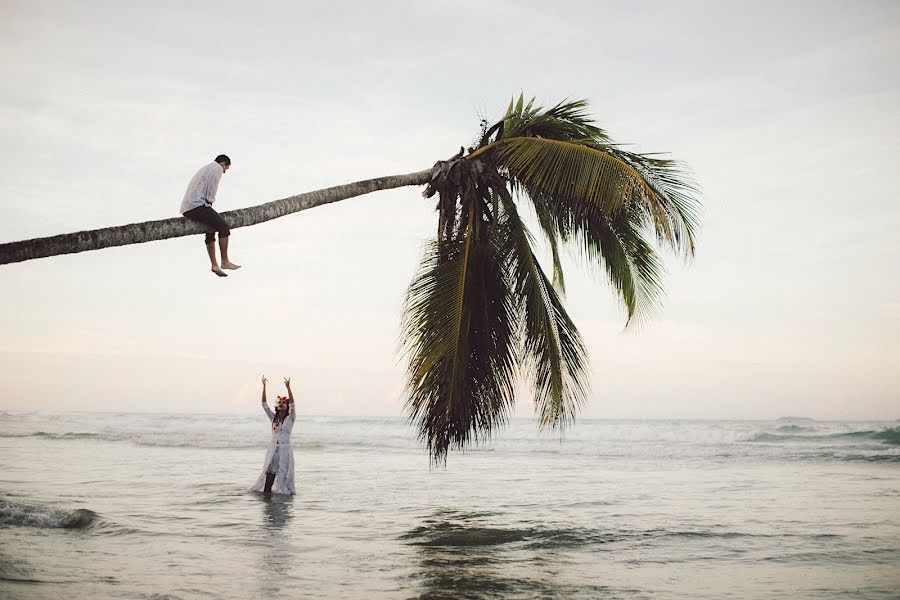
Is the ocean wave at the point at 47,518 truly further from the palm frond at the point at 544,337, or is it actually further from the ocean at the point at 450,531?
the palm frond at the point at 544,337

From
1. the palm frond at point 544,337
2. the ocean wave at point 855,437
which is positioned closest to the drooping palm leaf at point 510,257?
the palm frond at point 544,337

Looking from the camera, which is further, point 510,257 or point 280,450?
point 280,450

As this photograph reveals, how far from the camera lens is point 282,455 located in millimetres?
13789

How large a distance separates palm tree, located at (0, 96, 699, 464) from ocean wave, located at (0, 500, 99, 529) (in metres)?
4.88

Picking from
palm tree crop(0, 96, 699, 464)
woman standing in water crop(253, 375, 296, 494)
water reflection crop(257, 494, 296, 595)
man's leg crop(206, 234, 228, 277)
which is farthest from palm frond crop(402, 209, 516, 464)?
woman standing in water crop(253, 375, 296, 494)

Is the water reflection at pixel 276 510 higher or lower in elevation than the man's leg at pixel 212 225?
lower

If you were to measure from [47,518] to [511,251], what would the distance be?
7429 millimetres

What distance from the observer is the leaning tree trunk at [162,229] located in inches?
219

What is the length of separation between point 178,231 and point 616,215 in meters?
6.20

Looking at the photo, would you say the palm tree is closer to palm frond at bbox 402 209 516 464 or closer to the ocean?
palm frond at bbox 402 209 516 464

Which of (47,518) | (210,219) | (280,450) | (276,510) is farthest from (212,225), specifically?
(280,450)

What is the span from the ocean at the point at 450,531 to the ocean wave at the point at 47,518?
0.03 meters

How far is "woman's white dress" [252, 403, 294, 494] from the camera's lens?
1347 cm

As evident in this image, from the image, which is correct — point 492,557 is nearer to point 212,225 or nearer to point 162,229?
point 212,225
